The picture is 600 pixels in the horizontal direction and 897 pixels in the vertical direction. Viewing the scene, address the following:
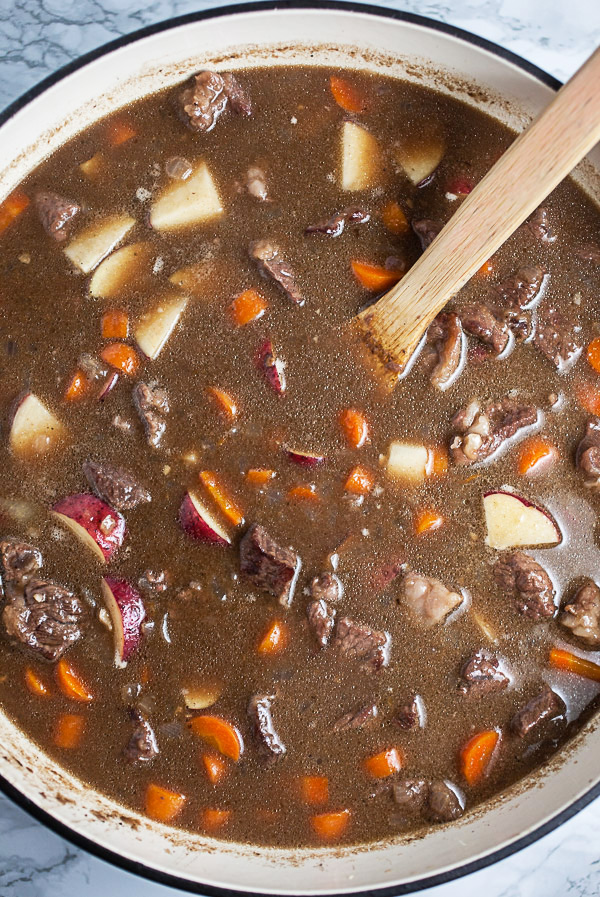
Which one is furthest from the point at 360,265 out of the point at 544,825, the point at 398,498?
the point at 544,825

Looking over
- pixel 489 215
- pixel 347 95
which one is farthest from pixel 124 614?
pixel 347 95

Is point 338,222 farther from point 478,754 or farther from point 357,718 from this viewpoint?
point 478,754

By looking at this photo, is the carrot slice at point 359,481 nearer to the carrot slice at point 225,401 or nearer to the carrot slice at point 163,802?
the carrot slice at point 225,401

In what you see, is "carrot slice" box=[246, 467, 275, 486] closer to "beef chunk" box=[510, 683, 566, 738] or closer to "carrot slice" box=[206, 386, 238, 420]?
"carrot slice" box=[206, 386, 238, 420]

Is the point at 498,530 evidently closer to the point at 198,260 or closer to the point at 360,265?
the point at 360,265

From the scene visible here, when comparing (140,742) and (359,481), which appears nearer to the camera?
(140,742)
